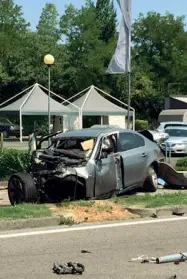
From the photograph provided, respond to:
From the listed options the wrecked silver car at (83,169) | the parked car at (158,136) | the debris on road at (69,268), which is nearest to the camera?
the debris on road at (69,268)

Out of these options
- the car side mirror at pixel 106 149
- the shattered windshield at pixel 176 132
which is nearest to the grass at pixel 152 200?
the car side mirror at pixel 106 149

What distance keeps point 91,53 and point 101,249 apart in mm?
56563

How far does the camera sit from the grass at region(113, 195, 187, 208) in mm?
10617

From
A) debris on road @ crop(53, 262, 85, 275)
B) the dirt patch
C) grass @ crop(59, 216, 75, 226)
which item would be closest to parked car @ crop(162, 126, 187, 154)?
the dirt patch

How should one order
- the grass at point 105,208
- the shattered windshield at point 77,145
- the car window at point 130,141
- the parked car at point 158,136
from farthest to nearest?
the parked car at point 158,136, the car window at point 130,141, the shattered windshield at point 77,145, the grass at point 105,208

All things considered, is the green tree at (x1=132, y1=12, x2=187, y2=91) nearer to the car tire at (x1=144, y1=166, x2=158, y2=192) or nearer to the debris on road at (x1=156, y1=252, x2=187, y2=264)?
the car tire at (x1=144, y1=166, x2=158, y2=192)

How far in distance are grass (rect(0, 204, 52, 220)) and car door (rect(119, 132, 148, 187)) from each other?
8.89 ft

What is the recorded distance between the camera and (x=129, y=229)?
904 cm

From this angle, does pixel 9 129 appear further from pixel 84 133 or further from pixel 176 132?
pixel 84 133

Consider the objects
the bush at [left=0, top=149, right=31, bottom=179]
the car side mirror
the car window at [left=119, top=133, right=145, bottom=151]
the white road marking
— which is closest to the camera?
the white road marking

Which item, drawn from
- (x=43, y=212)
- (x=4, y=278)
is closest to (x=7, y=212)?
(x=43, y=212)

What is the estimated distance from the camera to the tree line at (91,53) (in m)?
58.5

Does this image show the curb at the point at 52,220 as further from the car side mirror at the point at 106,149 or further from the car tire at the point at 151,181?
the car tire at the point at 151,181

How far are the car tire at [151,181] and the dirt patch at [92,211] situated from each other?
2.96 metres
